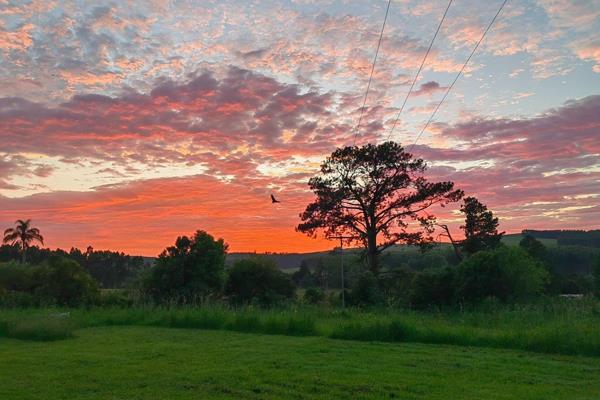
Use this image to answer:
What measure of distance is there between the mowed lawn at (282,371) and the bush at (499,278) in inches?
615

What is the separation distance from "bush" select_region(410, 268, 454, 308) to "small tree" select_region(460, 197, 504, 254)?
15.9m

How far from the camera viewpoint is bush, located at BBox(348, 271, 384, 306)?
2783 cm

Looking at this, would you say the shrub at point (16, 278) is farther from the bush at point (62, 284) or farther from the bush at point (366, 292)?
the bush at point (366, 292)

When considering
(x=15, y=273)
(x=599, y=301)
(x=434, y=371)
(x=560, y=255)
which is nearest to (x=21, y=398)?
(x=434, y=371)

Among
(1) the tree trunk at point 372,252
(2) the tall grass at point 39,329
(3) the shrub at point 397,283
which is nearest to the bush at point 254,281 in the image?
(1) the tree trunk at point 372,252

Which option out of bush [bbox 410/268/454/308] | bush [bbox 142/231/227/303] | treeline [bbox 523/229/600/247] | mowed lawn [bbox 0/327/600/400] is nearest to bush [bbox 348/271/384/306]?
bush [bbox 410/268/454/308]

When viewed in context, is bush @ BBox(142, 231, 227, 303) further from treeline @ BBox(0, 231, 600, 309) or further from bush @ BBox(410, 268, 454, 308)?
bush @ BBox(410, 268, 454, 308)

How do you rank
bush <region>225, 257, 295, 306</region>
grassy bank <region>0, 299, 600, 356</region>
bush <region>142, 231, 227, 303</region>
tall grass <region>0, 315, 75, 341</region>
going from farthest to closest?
bush <region>225, 257, 295, 306</region> → bush <region>142, 231, 227, 303</region> → tall grass <region>0, 315, 75, 341</region> → grassy bank <region>0, 299, 600, 356</region>

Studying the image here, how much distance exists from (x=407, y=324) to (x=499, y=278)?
14.9 metres

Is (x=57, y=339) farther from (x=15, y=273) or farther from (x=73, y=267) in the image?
(x=15, y=273)

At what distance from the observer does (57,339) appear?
43.3 feet

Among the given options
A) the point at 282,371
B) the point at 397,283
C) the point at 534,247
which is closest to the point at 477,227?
the point at 534,247

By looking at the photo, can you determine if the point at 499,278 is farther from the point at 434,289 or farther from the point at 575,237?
the point at 575,237

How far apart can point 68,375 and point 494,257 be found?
2275cm
